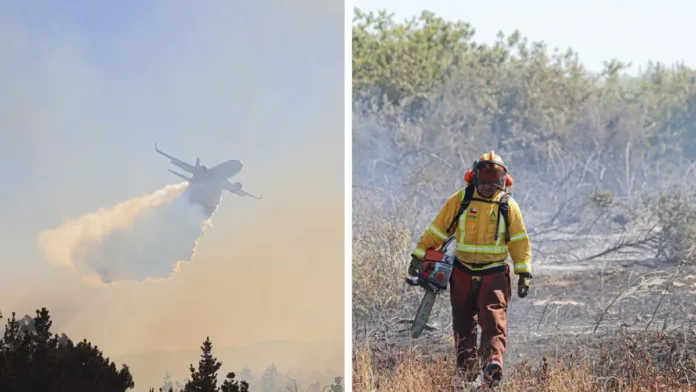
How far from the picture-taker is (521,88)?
22.0 feet

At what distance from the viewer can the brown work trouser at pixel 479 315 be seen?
6.01m

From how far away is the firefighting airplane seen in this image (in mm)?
6410

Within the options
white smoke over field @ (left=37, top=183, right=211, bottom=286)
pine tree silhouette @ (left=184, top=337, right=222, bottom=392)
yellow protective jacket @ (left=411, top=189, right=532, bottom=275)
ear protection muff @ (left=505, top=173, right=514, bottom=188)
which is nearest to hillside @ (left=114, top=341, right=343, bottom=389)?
pine tree silhouette @ (left=184, top=337, right=222, bottom=392)

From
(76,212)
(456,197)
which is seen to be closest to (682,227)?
(456,197)

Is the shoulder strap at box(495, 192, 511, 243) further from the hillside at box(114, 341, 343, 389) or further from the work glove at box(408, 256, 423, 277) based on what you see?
the hillside at box(114, 341, 343, 389)

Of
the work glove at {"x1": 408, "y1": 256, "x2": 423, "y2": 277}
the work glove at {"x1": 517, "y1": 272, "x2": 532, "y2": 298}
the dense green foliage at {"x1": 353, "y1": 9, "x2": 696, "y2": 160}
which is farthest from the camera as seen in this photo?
the dense green foliage at {"x1": 353, "y1": 9, "x2": 696, "y2": 160}

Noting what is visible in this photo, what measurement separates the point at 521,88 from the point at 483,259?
1.30 meters

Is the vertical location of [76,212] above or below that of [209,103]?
below

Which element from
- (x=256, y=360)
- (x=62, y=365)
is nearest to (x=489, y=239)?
(x=256, y=360)

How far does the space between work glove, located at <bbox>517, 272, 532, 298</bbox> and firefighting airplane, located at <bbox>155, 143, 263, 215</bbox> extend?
1.81 metres

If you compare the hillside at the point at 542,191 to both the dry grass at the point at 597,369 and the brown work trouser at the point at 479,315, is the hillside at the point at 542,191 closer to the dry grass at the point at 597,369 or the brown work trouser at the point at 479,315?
the dry grass at the point at 597,369

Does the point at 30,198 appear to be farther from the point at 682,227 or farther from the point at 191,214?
the point at 682,227

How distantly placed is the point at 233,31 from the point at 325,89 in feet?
2.26

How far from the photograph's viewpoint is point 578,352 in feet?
20.6
